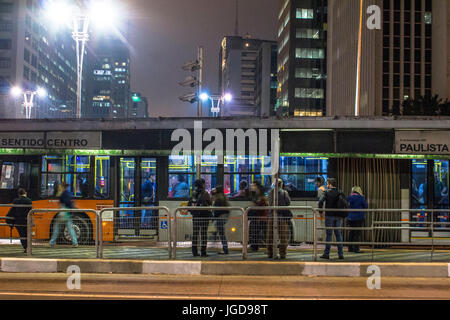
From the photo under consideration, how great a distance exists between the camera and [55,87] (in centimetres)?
13075

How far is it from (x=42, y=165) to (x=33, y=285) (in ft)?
19.8

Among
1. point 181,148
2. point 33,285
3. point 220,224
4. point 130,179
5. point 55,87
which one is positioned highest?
point 55,87

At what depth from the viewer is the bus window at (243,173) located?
12828 millimetres

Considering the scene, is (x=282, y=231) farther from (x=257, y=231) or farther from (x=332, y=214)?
(x=332, y=214)

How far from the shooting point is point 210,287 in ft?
26.5

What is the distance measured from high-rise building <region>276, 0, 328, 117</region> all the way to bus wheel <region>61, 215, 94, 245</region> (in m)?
89.4

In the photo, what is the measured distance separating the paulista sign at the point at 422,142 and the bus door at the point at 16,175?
1015 centimetres

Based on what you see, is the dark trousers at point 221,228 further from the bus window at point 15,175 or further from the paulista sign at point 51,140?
the bus window at point 15,175

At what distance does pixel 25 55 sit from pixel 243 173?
9277 cm

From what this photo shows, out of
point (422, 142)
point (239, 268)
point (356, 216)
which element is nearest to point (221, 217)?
point (239, 268)

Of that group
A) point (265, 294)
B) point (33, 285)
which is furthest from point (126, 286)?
point (265, 294)

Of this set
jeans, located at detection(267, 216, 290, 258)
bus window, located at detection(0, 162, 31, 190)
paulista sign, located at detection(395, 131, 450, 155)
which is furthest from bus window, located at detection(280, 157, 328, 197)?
bus window, located at detection(0, 162, 31, 190)
